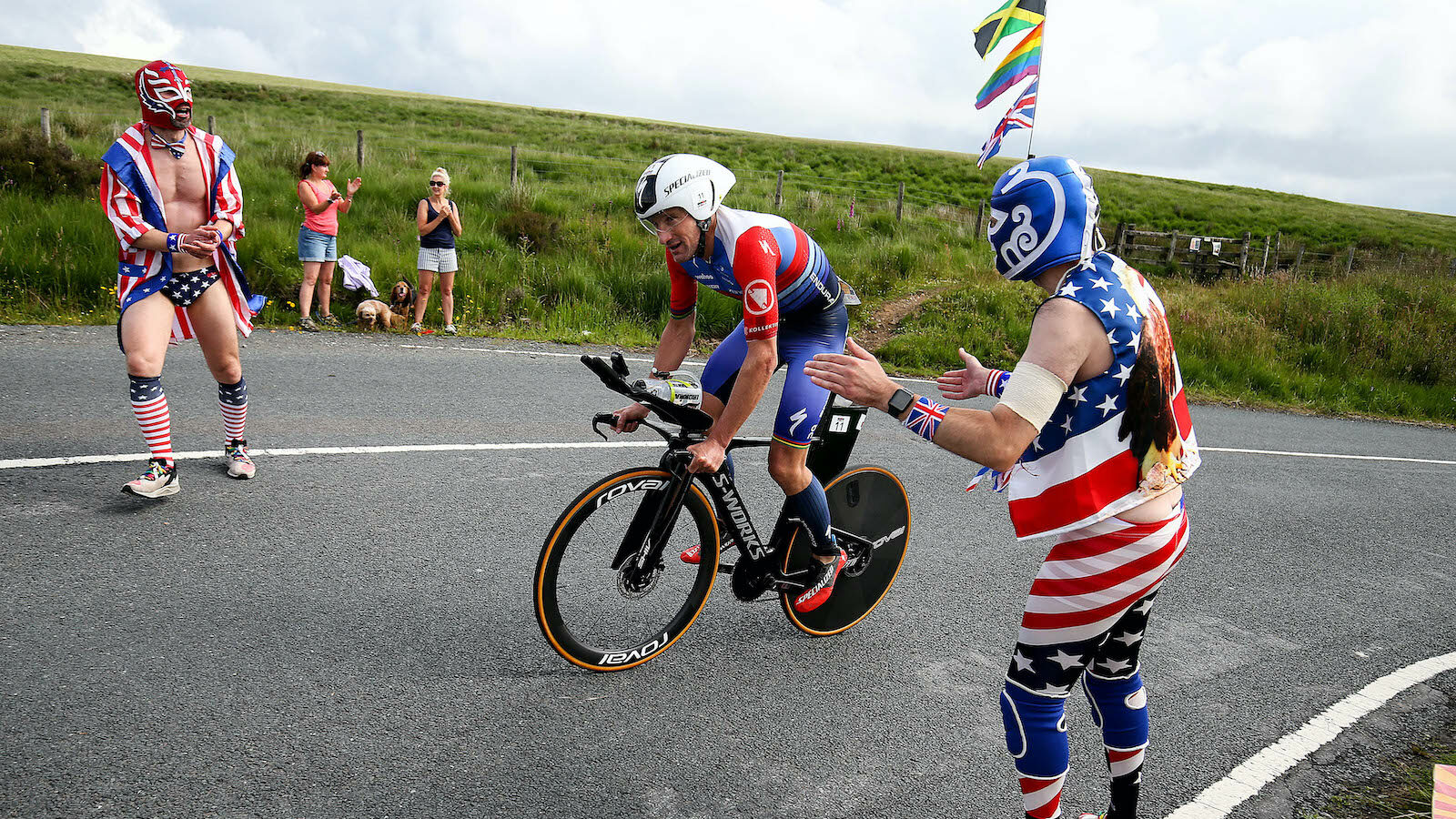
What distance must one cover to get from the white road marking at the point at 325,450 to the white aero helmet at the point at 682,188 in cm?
357

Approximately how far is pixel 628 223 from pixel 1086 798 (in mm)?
14240

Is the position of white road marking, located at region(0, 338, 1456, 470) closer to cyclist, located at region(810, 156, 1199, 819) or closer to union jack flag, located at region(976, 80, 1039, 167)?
cyclist, located at region(810, 156, 1199, 819)

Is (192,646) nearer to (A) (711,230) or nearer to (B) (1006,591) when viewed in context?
(A) (711,230)

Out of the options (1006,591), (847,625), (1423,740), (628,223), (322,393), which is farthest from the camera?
(628,223)

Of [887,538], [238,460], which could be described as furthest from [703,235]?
[238,460]

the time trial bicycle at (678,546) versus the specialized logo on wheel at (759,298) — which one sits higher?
the specialized logo on wheel at (759,298)

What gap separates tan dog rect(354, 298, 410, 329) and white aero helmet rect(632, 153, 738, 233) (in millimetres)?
7943

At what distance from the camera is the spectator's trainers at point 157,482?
15.5ft

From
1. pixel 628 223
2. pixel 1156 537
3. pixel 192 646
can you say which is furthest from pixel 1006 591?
pixel 628 223

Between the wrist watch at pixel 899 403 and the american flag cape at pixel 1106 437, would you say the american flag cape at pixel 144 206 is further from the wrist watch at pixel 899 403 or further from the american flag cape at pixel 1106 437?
the american flag cape at pixel 1106 437

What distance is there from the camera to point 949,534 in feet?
18.6

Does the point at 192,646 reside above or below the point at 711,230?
below

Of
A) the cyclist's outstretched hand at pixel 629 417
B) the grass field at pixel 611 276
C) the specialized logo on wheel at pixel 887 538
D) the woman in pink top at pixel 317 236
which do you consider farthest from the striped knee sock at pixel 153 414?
the grass field at pixel 611 276

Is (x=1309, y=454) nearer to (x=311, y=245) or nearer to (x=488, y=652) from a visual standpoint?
(x=488, y=652)
